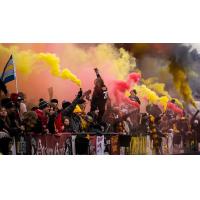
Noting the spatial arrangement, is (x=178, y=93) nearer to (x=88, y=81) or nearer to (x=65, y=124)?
(x=88, y=81)

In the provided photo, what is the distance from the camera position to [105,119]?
4.25m

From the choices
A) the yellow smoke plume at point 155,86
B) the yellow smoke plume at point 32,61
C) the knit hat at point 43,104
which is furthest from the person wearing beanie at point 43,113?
the yellow smoke plume at point 155,86

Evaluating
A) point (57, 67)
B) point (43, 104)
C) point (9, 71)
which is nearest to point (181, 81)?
point (57, 67)

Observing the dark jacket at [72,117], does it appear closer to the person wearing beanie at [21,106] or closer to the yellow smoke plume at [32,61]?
the yellow smoke plume at [32,61]

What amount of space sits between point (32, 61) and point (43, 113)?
595 mm

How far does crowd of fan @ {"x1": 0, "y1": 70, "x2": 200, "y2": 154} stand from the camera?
424 centimetres

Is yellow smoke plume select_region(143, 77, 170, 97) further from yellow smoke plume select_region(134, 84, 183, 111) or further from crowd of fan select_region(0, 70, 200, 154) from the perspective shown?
crowd of fan select_region(0, 70, 200, 154)

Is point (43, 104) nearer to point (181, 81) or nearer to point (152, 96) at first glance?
point (152, 96)

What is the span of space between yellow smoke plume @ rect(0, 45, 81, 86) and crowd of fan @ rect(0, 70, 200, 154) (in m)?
0.25

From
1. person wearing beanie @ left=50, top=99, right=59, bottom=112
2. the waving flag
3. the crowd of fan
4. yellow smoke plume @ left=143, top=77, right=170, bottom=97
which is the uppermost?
the waving flag

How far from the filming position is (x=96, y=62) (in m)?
4.22

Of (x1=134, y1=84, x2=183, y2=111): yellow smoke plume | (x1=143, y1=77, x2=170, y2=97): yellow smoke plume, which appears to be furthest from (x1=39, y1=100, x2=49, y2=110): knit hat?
(x1=143, y1=77, x2=170, y2=97): yellow smoke plume

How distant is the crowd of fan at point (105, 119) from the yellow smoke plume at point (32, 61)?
0.25 m

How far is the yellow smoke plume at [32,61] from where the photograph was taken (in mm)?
4238
